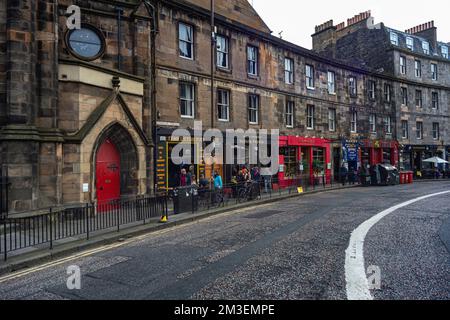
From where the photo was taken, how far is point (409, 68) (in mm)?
34062

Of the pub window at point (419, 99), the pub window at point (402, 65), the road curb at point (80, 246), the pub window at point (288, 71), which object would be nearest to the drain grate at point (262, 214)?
the road curb at point (80, 246)

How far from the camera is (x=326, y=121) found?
26.3 meters

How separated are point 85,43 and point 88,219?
7.91 metres

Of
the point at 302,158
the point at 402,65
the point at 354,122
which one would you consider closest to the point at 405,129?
the point at 402,65

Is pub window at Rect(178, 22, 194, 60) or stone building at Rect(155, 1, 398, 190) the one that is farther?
pub window at Rect(178, 22, 194, 60)

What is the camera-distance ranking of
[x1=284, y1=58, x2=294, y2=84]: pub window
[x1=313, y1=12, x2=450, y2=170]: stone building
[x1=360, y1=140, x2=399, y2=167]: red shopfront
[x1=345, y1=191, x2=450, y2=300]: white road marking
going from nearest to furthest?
[x1=345, y1=191, x2=450, y2=300]: white road marking, [x1=284, y1=58, x2=294, y2=84]: pub window, [x1=360, y1=140, x2=399, y2=167]: red shopfront, [x1=313, y1=12, x2=450, y2=170]: stone building

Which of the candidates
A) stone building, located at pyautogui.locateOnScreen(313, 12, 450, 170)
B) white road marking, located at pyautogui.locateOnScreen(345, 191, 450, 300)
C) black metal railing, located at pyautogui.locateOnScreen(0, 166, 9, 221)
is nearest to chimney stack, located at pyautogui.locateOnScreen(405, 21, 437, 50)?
stone building, located at pyautogui.locateOnScreen(313, 12, 450, 170)

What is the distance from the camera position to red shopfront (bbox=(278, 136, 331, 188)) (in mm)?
22406

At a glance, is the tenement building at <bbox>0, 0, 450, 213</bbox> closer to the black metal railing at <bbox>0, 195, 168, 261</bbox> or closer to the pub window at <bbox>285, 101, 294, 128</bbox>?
the pub window at <bbox>285, 101, 294, 128</bbox>

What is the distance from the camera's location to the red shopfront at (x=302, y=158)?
73.5 ft

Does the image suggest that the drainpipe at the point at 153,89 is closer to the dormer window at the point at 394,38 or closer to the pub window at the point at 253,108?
the pub window at the point at 253,108

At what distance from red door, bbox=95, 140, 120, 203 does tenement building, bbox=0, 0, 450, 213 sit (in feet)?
0.14

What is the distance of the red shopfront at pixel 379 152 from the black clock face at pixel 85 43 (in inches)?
969

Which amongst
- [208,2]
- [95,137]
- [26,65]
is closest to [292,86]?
[208,2]
